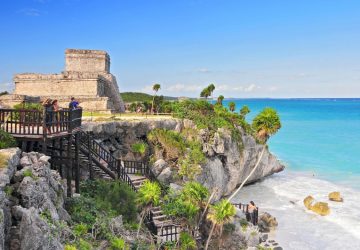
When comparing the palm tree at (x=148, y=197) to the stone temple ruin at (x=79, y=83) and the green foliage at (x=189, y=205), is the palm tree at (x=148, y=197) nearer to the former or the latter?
the green foliage at (x=189, y=205)

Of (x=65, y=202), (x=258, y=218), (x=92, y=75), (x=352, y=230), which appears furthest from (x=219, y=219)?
(x=92, y=75)

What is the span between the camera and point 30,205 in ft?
33.4

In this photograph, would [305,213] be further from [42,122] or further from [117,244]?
[42,122]

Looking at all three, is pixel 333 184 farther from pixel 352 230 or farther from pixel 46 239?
pixel 46 239

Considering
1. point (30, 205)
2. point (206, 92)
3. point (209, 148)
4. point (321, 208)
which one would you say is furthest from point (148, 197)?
point (206, 92)

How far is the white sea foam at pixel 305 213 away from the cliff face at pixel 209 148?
210cm

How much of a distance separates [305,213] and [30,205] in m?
23.1

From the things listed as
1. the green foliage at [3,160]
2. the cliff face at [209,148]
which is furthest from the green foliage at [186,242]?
the green foliage at [3,160]

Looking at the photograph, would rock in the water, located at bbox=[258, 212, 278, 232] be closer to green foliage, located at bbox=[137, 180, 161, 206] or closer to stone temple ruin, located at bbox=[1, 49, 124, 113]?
green foliage, located at bbox=[137, 180, 161, 206]

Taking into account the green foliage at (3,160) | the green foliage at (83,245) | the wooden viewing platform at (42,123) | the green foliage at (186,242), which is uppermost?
the wooden viewing platform at (42,123)

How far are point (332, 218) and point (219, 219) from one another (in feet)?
46.8

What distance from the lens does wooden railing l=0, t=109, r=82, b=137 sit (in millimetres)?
13664

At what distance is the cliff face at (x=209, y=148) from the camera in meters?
25.3

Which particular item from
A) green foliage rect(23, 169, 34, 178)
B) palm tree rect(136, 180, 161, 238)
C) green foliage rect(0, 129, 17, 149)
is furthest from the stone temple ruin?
green foliage rect(23, 169, 34, 178)
